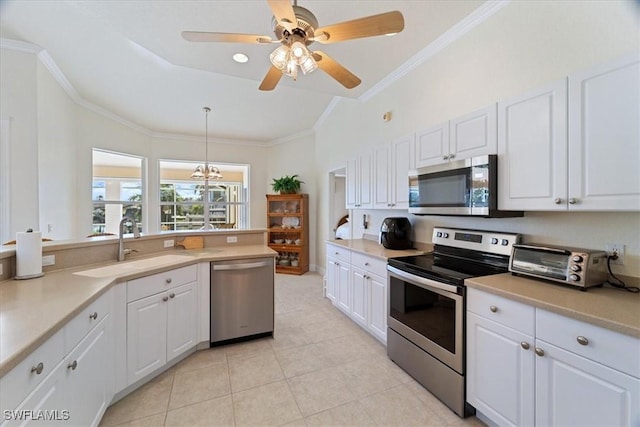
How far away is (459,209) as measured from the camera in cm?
210

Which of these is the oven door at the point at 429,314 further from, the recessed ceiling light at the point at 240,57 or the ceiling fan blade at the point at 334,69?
the recessed ceiling light at the point at 240,57

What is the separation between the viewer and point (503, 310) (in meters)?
1.51

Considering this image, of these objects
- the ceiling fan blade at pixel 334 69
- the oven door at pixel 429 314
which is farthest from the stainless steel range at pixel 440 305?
the ceiling fan blade at pixel 334 69

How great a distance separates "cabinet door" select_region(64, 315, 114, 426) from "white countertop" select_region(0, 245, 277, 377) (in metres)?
0.22

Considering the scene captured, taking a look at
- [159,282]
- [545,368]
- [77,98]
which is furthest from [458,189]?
[77,98]

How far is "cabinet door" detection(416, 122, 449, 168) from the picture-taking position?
231 centimetres

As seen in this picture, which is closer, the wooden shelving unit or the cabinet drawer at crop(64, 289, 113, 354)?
the cabinet drawer at crop(64, 289, 113, 354)

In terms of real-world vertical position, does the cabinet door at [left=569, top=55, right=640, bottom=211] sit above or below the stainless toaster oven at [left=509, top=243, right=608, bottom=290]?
above

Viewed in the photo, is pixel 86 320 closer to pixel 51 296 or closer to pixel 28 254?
pixel 51 296

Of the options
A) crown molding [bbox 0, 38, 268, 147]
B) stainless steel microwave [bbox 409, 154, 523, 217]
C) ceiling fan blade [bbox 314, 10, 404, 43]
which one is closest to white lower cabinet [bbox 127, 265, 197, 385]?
ceiling fan blade [bbox 314, 10, 404, 43]

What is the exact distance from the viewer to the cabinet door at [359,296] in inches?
115

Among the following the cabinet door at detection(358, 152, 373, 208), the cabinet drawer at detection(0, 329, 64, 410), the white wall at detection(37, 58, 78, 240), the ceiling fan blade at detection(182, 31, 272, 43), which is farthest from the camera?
the cabinet door at detection(358, 152, 373, 208)

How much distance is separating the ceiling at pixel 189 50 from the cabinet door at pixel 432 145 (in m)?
0.86

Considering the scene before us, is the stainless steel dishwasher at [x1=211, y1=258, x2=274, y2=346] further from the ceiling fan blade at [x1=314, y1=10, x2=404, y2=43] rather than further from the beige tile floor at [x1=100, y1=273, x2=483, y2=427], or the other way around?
the ceiling fan blade at [x1=314, y1=10, x2=404, y2=43]
